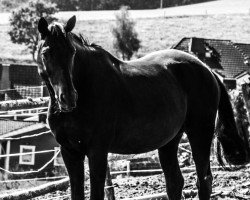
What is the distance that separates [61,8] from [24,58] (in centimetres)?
3554

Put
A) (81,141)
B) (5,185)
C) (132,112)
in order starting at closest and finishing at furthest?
(81,141), (132,112), (5,185)

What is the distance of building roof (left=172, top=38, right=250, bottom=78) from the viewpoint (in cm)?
4209

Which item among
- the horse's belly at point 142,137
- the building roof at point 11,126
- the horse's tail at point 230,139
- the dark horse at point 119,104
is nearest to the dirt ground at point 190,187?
the horse's tail at point 230,139

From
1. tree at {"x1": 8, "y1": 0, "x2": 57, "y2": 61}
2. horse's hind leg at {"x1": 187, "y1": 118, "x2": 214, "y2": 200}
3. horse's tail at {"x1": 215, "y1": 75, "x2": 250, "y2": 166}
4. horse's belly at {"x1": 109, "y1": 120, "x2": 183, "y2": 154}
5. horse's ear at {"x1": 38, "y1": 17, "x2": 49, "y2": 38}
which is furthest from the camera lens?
tree at {"x1": 8, "y1": 0, "x2": 57, "y2": 61}

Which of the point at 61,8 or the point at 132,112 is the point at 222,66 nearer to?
the point at 132,112

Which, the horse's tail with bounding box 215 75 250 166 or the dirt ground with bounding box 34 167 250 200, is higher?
the horse's tail with bounding box 215 75 250 166

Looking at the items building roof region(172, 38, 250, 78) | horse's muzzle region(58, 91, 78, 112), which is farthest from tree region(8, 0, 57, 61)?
horse's muzzle region(58, 91, 78, 112)

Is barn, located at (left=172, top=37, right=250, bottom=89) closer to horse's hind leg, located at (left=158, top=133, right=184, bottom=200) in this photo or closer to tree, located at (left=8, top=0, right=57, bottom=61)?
tree, located at (left=8, top=0, right=57, bottom=61)

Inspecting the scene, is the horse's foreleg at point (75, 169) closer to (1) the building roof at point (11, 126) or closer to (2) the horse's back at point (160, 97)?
(2) the horse's back at point (160, 97)

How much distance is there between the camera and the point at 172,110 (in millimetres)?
5105

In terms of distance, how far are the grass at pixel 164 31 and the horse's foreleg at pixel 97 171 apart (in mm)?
62502

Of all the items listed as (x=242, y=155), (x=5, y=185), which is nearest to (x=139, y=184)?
(x=242, y=155)

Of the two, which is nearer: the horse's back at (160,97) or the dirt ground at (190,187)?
the horse's back at (160,97)

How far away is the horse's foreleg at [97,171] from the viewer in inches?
168
